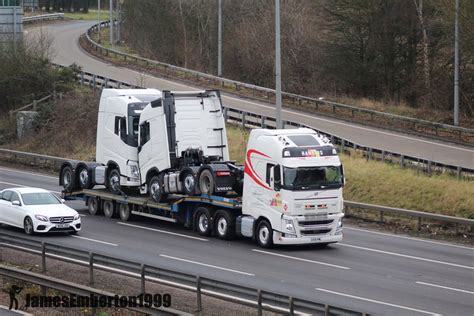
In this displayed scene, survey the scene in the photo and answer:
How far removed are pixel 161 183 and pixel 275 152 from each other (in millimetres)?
4943

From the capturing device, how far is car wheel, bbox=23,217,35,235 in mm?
27594

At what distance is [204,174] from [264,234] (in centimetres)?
275

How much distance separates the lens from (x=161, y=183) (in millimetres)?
29516

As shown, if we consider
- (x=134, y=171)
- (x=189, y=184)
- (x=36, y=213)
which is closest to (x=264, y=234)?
(x=189, y=184)

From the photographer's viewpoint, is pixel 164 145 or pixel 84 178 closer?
pixel 164 145

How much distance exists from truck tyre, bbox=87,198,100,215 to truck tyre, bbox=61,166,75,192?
1.03 metres

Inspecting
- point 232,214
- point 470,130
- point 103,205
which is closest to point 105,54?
point 470,130

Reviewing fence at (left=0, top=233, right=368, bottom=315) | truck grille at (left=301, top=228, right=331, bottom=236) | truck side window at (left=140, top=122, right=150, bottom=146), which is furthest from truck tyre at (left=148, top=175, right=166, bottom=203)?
fence at (left=0, top=233, right=368, bottom=315)

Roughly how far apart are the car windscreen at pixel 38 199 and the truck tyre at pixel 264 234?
6343 millimetres

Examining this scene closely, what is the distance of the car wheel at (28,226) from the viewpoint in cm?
2759

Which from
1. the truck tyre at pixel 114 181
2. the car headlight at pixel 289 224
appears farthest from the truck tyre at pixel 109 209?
the car headlight at pixel 289 224

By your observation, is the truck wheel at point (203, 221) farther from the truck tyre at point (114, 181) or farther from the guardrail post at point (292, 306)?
the guardrail post at point (292, 306)

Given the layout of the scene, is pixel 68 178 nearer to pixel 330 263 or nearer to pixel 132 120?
pixel 132 120

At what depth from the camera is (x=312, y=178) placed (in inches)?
1018
